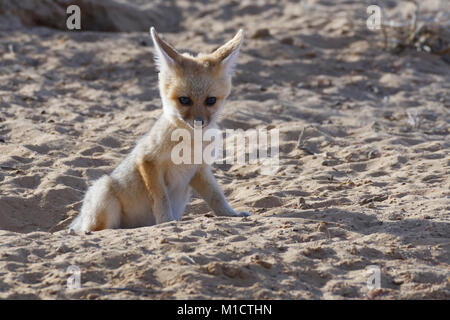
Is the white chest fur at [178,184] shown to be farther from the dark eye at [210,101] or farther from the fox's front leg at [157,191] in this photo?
the dark eye at [210,101]

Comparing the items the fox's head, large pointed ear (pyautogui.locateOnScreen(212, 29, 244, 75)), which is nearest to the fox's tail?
the fox's head

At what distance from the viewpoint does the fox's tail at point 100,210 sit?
16.0ft

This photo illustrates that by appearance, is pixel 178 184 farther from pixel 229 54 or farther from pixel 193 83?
pixel 229 54

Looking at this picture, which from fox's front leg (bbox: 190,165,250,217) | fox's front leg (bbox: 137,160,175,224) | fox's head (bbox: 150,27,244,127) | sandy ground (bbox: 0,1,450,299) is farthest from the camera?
fox's front leg (bbox: 190,165,250,217)

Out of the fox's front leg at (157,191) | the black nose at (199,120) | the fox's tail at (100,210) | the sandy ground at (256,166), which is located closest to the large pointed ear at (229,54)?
the black nose at (199,120)

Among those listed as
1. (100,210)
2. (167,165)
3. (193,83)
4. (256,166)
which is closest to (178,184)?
(167,165)

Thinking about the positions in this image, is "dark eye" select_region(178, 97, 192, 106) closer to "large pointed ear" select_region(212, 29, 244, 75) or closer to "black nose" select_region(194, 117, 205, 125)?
"black nose" select_region(194, 117, 205, 125)

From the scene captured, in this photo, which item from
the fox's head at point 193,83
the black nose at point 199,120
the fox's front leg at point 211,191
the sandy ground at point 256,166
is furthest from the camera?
the fox's front leg at point 211,191

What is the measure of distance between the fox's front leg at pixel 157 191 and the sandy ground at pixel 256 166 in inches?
14.8

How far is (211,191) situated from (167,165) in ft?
1.70

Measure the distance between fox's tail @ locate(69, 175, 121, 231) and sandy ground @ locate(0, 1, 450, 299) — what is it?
1.44ft

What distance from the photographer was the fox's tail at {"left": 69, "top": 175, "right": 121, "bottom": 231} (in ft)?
16.0

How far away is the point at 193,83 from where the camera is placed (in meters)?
4.75

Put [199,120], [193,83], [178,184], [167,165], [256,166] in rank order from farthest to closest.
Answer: [256,166]
[178,184]
[167,165]
[193,83]
[199,120]
